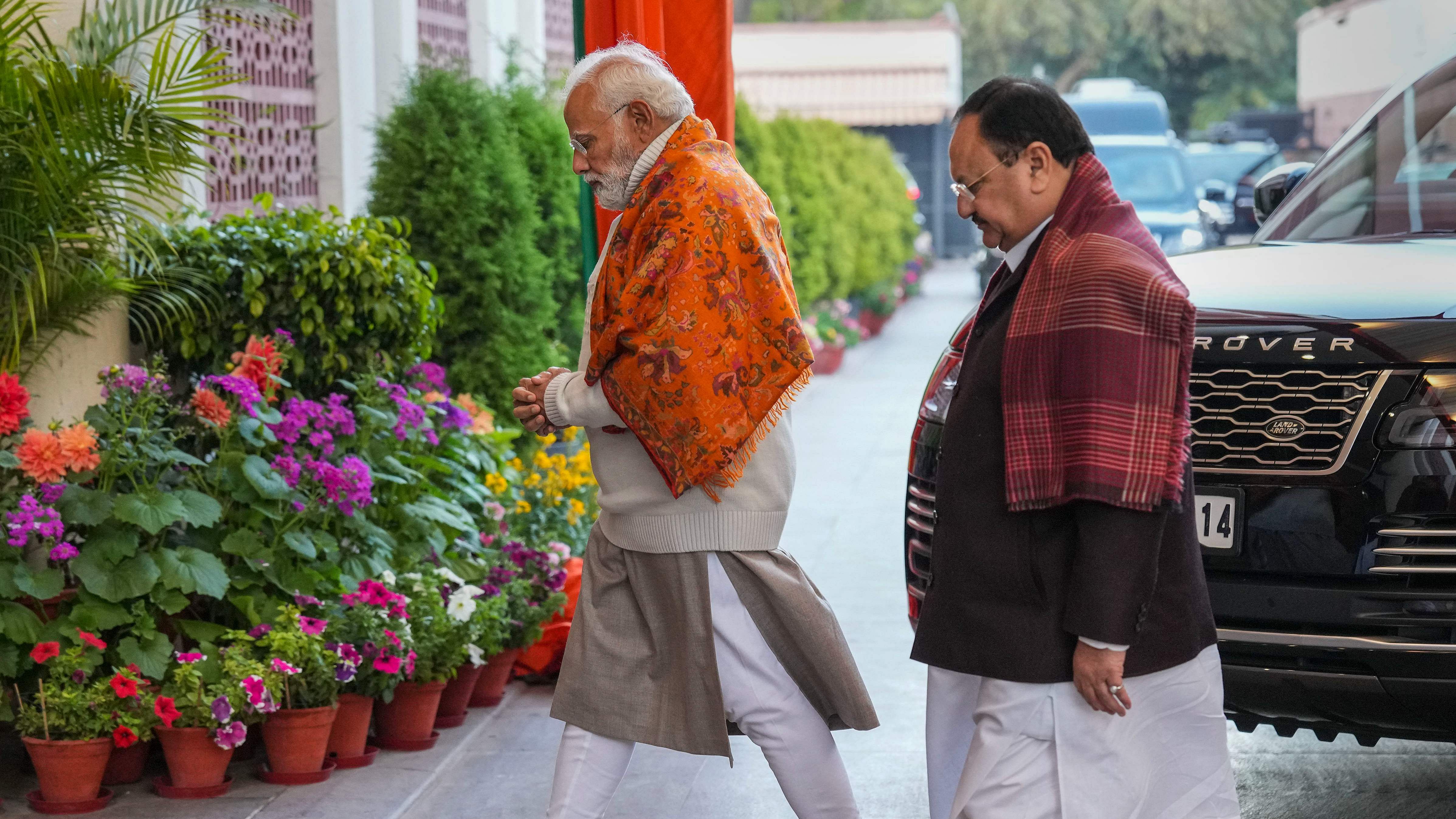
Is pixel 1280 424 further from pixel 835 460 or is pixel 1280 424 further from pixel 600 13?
pixel 835 460

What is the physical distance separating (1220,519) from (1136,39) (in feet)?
176

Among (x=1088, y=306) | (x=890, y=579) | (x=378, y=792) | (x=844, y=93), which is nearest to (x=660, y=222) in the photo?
(x=1088, y=306)

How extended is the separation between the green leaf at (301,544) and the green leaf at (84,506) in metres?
0.48

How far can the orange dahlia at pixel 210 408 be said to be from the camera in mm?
4242

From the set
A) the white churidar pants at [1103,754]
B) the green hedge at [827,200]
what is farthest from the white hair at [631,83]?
the green hedge at [827,200]

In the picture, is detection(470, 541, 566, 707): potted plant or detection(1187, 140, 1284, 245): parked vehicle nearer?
detection(470, 541, 566, 707): potted plant

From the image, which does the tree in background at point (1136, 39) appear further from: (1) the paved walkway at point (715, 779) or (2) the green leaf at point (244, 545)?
(2) the green leaf at point (244, 545)

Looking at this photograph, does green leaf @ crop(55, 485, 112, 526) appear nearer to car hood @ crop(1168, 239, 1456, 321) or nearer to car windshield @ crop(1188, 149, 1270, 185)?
car hood @ crop(1168, 239, 1456, 321)

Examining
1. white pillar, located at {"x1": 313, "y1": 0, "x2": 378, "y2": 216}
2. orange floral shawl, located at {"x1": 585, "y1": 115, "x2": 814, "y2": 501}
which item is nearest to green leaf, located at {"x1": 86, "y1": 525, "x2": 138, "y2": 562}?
orange floral shawl, located at {"x1": 585, "y1": 115, "x2": 814, "y2": 501}

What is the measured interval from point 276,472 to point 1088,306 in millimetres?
2709

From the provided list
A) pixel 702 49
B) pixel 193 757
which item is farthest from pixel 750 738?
pixel 702 49

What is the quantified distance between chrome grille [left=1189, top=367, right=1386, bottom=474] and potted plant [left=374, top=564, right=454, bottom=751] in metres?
2.14

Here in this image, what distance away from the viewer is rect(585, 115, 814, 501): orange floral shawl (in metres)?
2.82

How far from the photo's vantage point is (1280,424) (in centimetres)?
334
